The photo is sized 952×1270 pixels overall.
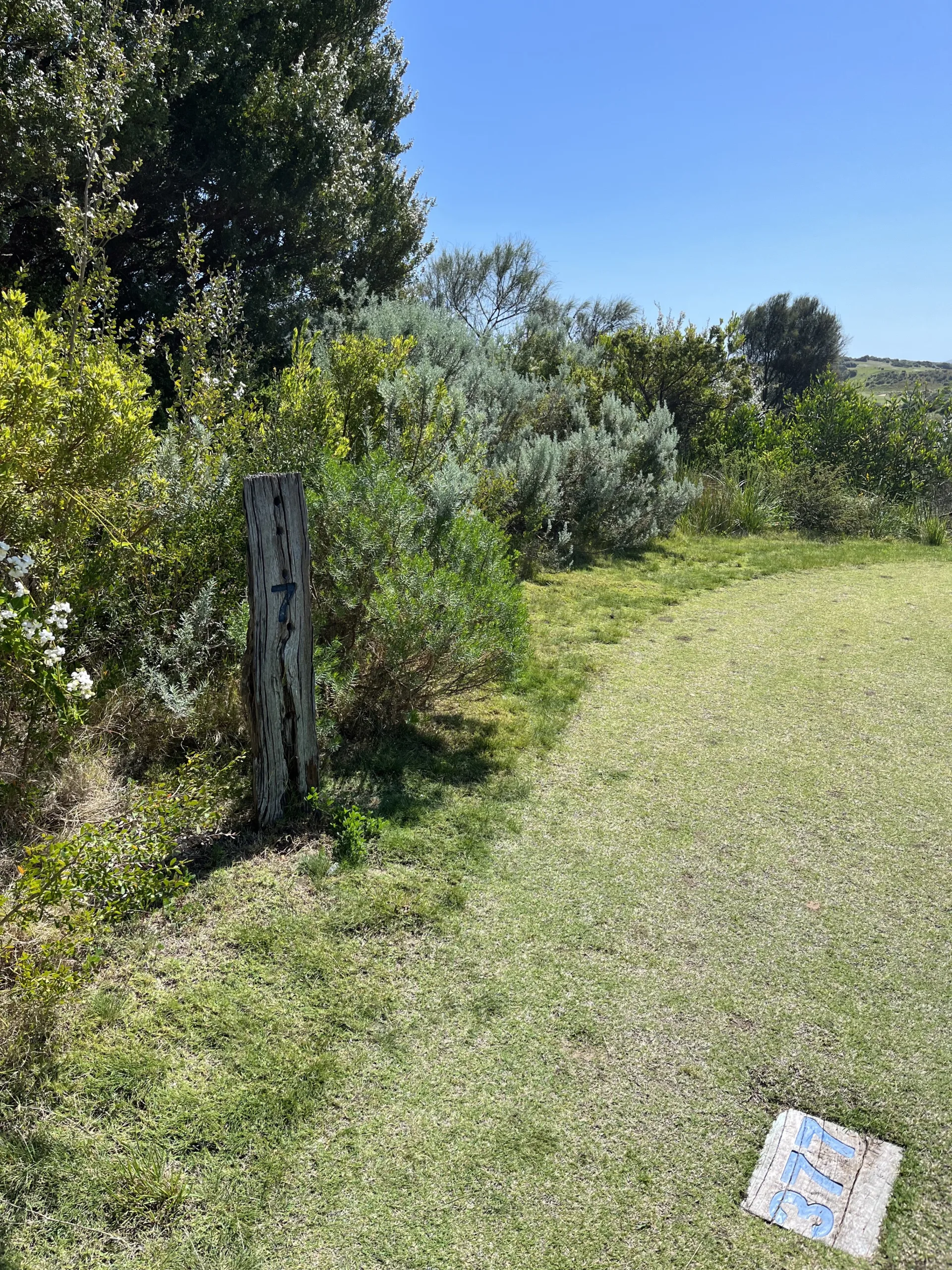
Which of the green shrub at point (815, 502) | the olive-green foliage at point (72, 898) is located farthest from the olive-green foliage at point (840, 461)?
the olive-green foliage at point (72, 898)

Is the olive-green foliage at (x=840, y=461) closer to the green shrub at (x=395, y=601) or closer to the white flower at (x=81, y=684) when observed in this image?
the green shrub at (x=395, y=601)

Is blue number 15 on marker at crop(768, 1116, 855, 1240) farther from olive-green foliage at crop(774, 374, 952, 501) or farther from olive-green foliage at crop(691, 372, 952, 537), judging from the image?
olive-green foliage at crop(774, 374, 952, 501)

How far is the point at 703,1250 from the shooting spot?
5.88 ft

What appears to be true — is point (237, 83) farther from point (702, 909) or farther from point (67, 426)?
point (702, 909)

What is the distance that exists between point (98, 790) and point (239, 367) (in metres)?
4.37

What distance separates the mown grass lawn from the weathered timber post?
0.32m

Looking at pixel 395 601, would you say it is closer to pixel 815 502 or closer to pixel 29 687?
pixel 29 687

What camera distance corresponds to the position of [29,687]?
2.75m

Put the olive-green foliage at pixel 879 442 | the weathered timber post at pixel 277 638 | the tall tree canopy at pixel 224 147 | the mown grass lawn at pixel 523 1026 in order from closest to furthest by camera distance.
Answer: the mown grass lawn at pixel 523 1026, the weathered timber post at pixel 277 638, the tall tree canopy at pixel 224 147, the olive-green foliage at pixel 879 442

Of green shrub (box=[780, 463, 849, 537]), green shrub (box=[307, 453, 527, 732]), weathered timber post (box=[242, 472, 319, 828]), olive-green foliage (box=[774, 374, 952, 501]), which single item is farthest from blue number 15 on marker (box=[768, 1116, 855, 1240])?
olive-green foliage (box=[774, 374, 952, 501])

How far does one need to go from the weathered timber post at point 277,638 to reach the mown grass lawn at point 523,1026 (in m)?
0.32

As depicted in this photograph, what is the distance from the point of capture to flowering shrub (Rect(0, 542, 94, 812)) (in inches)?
92.7

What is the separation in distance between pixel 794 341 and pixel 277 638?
92.9 ft

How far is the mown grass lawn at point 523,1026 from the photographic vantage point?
1.83 metres
